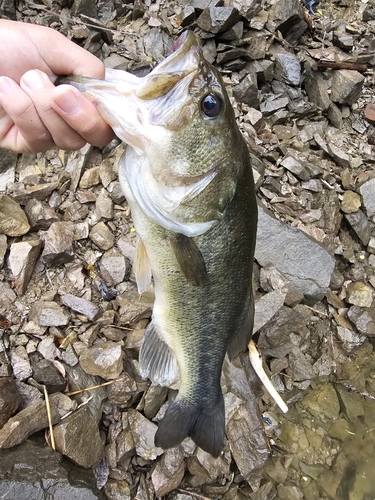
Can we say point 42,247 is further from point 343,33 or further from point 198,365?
point 343,33

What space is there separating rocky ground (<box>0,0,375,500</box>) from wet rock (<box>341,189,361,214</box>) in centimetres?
1

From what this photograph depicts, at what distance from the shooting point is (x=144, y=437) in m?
2.93

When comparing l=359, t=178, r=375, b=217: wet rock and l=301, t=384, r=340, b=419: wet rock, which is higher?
l=359, t=178, r=375, b=217: wet rock

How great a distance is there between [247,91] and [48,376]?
11.9ft

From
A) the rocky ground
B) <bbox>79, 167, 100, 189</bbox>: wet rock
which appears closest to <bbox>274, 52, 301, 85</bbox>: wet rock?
the rocky ground

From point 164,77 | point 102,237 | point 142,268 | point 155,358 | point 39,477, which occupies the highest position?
point 164,77

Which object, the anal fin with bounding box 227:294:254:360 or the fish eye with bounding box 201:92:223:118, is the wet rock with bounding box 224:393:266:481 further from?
the fish eye with bounding box 201:92:223:118

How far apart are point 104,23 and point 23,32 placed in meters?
3.18

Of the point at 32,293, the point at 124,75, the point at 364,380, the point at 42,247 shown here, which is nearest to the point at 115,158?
the point at 42,247

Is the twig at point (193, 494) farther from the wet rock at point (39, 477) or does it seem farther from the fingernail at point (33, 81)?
the fingernail at point (33, 81)

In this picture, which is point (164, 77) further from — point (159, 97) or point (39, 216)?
point (39, 216)

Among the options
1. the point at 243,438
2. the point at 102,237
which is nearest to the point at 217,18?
the point at 102,237

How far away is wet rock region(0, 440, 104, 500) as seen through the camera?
2430mm

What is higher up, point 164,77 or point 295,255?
point 164,77
